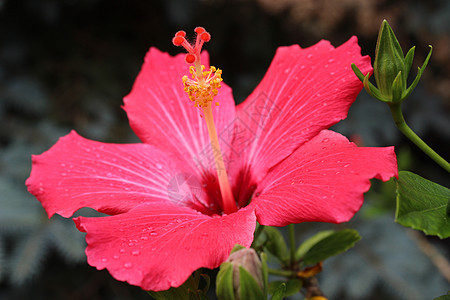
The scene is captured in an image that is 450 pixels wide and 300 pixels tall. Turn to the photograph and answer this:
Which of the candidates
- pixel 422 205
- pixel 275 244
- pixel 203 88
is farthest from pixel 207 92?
pixel 422 205

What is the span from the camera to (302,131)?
2.46 ft

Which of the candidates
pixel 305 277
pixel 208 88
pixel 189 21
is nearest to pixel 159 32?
pixel 189 21

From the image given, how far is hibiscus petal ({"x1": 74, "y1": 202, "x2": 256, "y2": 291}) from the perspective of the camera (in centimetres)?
54

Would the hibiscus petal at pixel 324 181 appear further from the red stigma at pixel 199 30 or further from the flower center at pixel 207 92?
the red stigma at pixel 199 30

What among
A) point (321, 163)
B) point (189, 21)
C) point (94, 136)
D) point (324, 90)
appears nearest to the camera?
point (321, 163)

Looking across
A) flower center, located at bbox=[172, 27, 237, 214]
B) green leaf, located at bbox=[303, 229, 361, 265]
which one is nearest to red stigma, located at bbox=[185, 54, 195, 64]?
flower center, located at bbox=[172, 27, 237, 214]

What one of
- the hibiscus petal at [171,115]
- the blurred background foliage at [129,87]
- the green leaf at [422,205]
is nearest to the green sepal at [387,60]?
the green leaf at [422,205]

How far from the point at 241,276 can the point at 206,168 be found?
389mm

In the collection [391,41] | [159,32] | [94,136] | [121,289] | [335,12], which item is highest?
[391,41]

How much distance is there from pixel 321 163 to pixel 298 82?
218 mm

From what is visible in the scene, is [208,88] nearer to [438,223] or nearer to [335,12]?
[438,223]

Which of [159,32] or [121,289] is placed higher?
[159,32]

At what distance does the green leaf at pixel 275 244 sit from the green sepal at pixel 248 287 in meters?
0.21

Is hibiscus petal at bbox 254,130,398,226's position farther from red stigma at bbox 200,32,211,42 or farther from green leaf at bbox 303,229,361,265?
red stigma at bbox 200,32,211,42
